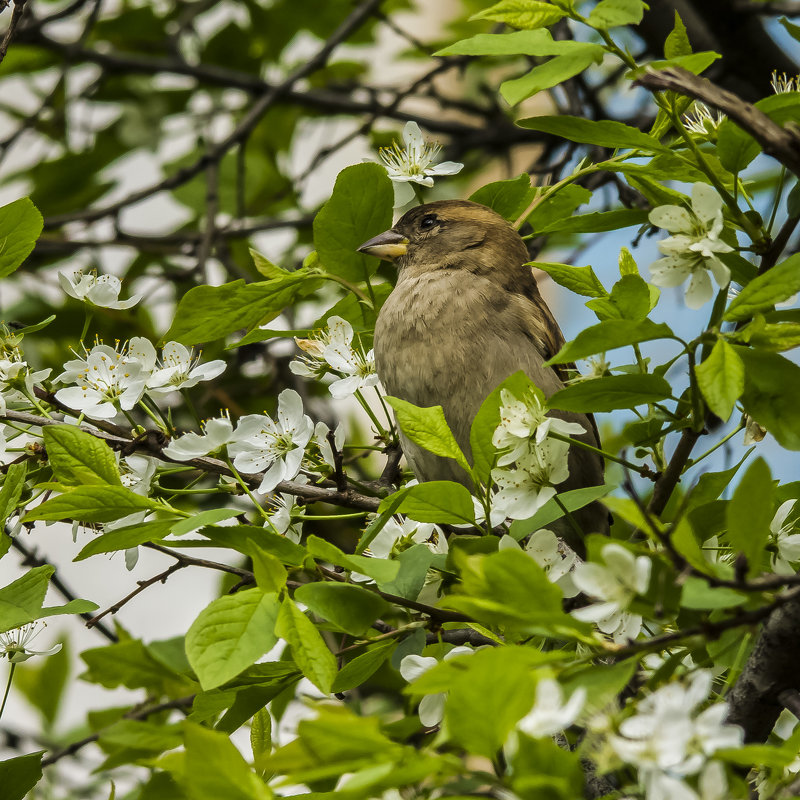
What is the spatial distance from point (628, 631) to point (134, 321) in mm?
2587

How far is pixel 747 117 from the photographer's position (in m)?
1.31

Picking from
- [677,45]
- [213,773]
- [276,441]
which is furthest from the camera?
[276,441]

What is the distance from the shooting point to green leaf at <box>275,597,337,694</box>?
4.58ft

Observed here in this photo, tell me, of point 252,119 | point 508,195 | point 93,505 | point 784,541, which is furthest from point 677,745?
point 252,119

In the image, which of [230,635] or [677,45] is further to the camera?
[677,45]

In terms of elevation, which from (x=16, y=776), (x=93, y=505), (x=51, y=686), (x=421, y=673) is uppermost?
(x=93, y=505)

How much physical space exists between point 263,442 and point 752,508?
0.94 meters

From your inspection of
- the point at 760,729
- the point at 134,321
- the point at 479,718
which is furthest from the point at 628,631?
the point at 134,321

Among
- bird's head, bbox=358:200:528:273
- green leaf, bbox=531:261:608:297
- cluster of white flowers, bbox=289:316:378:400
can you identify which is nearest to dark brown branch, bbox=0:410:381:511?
cluster of white flowers, bbox=289:316:378:400

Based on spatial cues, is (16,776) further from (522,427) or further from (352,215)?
(352,215)

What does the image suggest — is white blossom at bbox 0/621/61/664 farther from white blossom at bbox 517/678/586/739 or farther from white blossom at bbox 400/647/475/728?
white blossom at bbox 517/678/586/739

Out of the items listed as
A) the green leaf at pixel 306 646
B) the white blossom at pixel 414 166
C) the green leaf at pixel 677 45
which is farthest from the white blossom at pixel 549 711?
the white blossom at pixel 414 166

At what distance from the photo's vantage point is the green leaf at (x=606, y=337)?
1383 mm

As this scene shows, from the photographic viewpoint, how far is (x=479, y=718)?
1037 mm
